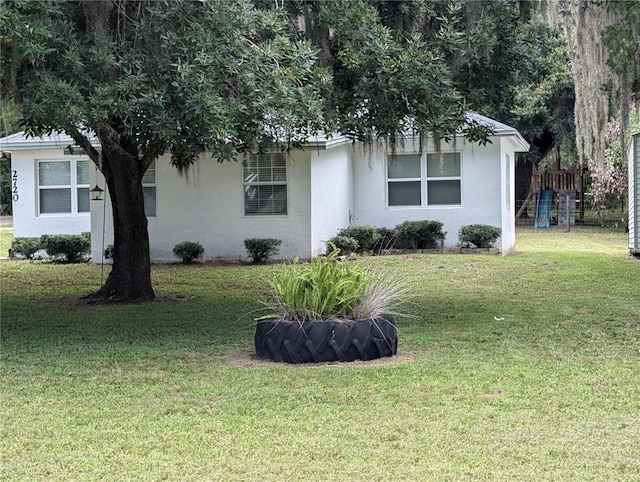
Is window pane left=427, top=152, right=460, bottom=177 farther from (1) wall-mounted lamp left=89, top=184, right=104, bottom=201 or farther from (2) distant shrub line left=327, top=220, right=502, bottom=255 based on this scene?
(1) wall-mounted lamp left=89, top=184, right=104, bottom=201

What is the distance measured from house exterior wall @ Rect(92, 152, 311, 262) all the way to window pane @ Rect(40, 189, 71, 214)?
230 cm

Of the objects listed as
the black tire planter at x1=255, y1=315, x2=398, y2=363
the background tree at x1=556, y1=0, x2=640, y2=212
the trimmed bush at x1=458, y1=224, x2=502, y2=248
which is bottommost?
the black tire planter at x1=255, y1=315, x2=398, y2=363

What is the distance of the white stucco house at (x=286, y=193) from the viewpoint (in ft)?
59.4

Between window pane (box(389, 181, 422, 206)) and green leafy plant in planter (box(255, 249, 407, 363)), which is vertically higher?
window pane (box(389, 181, 422, 206))

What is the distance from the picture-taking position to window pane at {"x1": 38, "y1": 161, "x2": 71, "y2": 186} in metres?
20.5

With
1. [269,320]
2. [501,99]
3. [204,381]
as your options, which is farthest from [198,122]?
[501,99]

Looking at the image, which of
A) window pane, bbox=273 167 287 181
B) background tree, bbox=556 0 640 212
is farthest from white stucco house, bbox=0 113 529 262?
background tree, bbox=556 0 640 212

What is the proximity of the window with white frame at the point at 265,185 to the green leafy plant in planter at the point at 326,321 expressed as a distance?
10.2 meters

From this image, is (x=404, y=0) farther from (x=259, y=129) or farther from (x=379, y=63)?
(x=259, y=129)

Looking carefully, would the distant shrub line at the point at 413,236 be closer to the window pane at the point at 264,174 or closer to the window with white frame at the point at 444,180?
the window with white frame at the point at 444,180

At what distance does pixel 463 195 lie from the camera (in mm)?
19562

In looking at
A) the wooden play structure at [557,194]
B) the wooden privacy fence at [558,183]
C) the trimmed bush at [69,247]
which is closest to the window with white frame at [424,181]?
the trimmed bush at [69,247]

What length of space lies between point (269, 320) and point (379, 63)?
3.17 meters

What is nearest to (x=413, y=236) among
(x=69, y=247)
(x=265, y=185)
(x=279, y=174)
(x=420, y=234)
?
(x=420, y=234)
